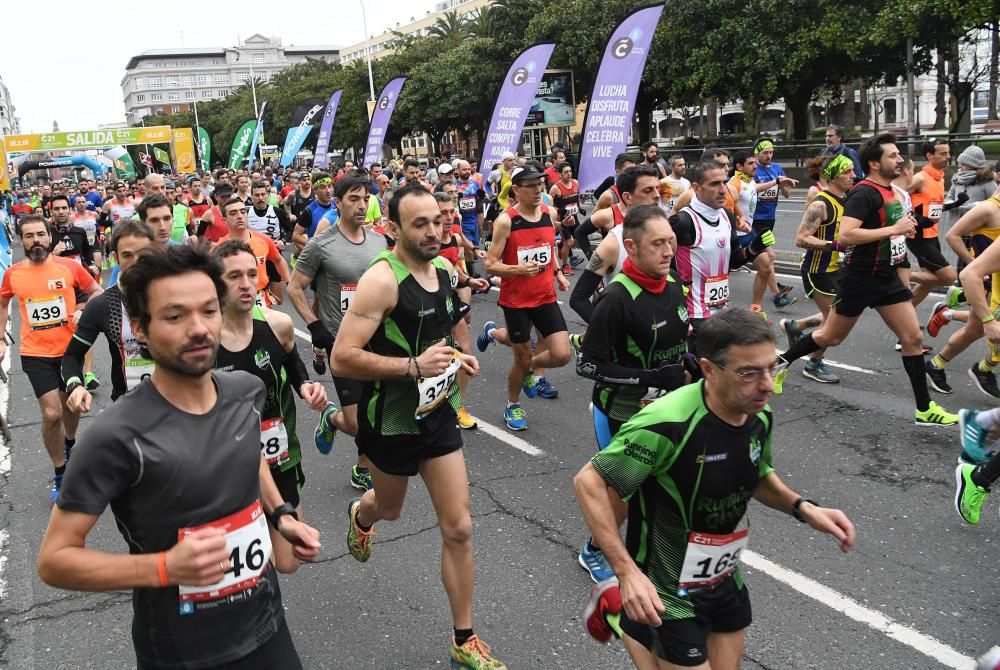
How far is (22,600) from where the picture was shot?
14.7 feet

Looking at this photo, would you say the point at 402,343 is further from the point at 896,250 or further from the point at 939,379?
the point at 939,379

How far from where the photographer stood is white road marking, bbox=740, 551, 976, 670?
11.3ft

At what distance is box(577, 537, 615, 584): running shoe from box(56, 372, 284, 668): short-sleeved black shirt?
2158 mm

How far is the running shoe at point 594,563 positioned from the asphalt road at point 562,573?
7cm

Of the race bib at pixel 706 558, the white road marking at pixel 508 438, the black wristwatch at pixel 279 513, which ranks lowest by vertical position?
the white road marking at pixel 508 438

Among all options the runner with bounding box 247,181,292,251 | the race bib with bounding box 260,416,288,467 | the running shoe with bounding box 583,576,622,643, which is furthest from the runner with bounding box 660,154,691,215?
the runner with bounding box 247,181,292,251

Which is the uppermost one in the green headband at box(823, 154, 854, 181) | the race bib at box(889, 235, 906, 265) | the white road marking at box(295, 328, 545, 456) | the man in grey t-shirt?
the green headband at box(823, 154, 854, 181)

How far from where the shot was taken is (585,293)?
5168 millimetres

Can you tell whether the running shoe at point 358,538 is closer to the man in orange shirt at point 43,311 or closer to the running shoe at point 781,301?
the man in orange shirt at point 43,311

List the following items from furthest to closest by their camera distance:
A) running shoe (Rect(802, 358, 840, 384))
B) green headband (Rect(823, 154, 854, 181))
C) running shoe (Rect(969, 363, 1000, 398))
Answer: running shoe (Rect(802, 358, 840, 384)) < green headband (Rect(823, 154, 854, 181)) < running shoe (Rect(969, 363, 1000, 398))

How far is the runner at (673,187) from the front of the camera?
317 inches

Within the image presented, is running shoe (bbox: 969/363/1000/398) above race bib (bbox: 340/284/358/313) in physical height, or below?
below

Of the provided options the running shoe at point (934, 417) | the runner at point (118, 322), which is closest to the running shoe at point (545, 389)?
the running shoe at point (934, 417)

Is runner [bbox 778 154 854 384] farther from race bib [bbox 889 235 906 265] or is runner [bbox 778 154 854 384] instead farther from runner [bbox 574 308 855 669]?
runner [bbox 574 308 855 669]
